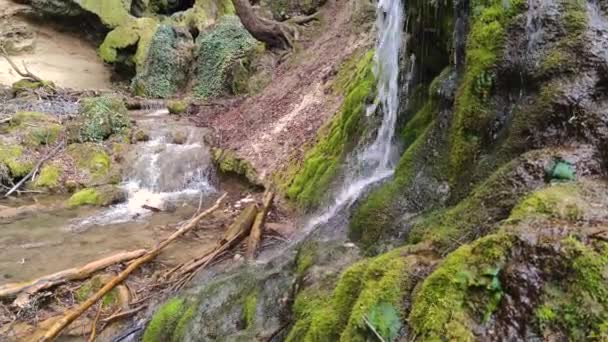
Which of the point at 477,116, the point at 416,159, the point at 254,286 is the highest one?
the point at 477,116

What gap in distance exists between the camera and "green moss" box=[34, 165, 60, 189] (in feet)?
33.6

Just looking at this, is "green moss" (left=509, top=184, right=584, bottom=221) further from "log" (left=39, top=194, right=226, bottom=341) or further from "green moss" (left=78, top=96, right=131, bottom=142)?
"green moss" (left=78, top=96, right=131, bottom=142)

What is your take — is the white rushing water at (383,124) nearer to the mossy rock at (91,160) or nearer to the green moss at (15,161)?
the mossy rock at (91,160)

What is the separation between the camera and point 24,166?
1067 cm

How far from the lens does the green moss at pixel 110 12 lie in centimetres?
2247

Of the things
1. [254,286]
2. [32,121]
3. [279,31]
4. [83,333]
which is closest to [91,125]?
[32,121]

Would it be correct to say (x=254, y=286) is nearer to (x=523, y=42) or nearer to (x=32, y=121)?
(x=523, y=42)

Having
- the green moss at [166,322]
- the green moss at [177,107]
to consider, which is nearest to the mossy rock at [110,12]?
the green moss at [177,107]

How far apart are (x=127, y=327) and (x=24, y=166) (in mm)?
7188

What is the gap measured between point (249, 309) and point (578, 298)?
2504 millimetres

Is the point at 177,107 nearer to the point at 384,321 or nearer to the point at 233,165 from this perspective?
the point at 233,165

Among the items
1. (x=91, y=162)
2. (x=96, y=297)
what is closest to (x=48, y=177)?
(x=91, y=162)

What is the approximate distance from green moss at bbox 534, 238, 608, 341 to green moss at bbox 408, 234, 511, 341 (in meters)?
0.20

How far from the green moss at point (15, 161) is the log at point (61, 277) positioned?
5.45m
